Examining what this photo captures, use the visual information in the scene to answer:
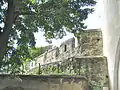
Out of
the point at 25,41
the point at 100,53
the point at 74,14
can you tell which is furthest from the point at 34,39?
the point at 100,53

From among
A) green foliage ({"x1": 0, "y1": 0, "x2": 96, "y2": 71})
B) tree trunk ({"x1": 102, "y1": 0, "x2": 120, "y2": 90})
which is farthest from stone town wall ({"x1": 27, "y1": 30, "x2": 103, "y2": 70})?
green foliage ({"x1": 0, "y1": 0, "x2": 96, "y2": 71})

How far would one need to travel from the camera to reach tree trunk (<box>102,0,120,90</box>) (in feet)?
25.1

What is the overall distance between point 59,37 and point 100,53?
2.80 metres

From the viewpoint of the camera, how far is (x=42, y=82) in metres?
6.82

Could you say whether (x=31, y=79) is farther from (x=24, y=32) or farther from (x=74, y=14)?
(x=74, y=14)

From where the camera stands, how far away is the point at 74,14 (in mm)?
5992

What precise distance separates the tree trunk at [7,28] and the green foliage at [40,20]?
112mm

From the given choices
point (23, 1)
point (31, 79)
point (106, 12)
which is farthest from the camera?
point (106, 12)

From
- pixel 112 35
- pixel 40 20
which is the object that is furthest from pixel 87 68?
pixel 40 20

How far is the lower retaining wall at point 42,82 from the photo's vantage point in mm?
6656

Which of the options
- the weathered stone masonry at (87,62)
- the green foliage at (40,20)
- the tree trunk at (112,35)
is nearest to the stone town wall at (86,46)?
the weathered stone masonry at (87,62)

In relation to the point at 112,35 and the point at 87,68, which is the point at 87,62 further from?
the point at 112,35

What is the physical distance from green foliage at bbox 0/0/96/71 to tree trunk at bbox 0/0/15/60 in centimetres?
11

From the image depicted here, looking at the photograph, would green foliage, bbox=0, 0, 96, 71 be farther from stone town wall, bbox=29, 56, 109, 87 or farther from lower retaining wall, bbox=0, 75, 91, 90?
stone town wall, bbox=29, 56, 109, 87
